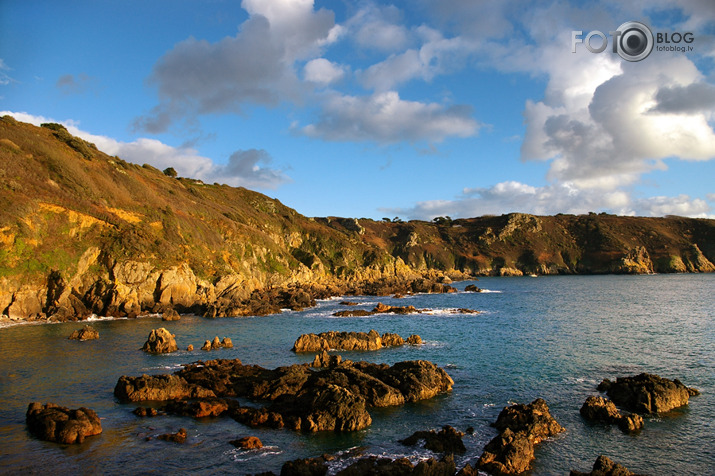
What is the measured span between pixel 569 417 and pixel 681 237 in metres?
204

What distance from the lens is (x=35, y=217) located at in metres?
57.5

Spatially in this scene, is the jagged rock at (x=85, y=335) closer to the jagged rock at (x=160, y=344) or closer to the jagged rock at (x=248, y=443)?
the jagged rock at (x=160, y=344)

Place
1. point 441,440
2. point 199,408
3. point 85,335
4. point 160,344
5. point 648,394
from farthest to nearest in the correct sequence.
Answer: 1. point 85,335
2. point 160,344
3. point 648,394
4. point 199,408
5. point 441,440

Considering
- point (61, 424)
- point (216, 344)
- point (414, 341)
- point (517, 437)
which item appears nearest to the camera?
point (517, 437)

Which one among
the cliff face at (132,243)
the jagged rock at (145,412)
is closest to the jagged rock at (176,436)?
the jagged rock at (145,412)

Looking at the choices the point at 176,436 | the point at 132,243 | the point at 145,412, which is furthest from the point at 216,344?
the point at 132,243

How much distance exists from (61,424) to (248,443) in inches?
335

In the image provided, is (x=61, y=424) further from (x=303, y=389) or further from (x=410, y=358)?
(x=410, y=358)

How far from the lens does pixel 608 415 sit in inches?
851

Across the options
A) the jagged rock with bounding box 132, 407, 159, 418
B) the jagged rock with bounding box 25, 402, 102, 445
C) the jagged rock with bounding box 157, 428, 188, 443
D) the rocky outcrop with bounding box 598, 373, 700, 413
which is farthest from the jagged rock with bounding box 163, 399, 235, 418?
the rocky outcrop with bounding box 598, 373, 700, 413

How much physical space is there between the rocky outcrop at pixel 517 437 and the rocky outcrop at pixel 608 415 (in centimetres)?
247

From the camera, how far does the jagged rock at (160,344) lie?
37344 millimetres

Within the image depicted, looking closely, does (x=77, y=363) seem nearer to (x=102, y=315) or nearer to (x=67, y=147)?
(x=102, y=315)

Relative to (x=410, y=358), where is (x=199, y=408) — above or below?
above
